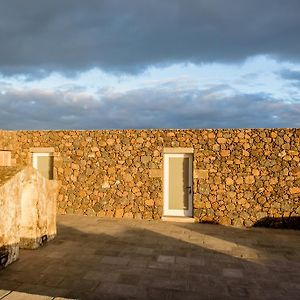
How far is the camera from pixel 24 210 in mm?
5961

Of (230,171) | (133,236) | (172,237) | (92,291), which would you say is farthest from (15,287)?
(230,171)

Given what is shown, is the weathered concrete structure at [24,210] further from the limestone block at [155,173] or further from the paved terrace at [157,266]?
the limestone block at [155,173]

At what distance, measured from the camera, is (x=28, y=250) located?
5.84 metres

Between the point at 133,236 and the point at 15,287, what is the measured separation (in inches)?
130

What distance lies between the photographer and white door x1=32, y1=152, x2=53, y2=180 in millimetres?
10461

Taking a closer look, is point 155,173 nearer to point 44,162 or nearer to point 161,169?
point 161,169

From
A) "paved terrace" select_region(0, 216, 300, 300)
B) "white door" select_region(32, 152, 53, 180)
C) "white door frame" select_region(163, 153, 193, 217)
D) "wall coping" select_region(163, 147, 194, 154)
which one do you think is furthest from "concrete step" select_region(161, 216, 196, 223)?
"white door" select_region(32, 152, 53, 180)

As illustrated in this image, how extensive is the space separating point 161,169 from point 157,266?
4.39 m

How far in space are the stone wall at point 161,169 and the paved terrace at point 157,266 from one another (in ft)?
3.84

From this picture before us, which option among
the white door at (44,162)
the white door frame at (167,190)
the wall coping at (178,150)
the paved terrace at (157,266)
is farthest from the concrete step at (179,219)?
the white door at (44,162)

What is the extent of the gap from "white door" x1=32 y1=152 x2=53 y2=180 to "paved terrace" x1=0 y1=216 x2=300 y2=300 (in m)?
3.07

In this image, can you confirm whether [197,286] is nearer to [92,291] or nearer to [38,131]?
[92,291]

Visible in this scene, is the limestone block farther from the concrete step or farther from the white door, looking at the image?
the white door

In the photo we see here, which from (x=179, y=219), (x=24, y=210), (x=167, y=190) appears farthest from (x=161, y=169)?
(x=24, y=210)
